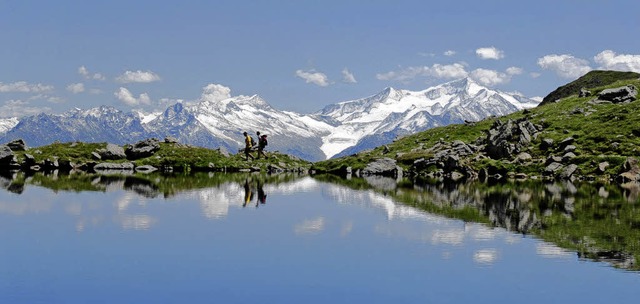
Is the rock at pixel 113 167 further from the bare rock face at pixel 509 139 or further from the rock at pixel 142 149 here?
the bare rock face at pixel 509 139

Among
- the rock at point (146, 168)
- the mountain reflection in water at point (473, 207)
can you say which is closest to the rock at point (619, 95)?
the mountain reflection in water at point (473, 207)

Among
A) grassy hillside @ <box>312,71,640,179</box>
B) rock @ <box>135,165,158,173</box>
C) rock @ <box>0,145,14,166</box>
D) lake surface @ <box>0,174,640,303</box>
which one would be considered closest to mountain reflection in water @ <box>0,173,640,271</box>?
lake surface @ <box>0,174,640,303</box>

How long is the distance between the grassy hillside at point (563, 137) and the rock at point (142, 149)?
30877 mm

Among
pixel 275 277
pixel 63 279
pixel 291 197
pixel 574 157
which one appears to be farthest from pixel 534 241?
pixel 574 157

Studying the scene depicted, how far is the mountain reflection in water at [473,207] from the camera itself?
37031mm

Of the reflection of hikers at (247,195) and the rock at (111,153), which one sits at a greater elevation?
the rock at (111,153)

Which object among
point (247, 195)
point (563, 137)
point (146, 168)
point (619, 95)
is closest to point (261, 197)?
point (247, 195)

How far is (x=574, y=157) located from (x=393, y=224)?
72.0 m

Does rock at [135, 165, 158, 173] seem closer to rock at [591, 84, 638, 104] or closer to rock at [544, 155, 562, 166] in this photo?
rock at [544, 155, 562, 166]

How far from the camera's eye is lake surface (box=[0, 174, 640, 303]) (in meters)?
24.5

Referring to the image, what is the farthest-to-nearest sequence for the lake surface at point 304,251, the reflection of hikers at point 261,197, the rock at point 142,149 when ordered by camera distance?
1. the rock at point 142,149
2. the reflection of hikers at point 261,197
3. the lake surface at point 304,251

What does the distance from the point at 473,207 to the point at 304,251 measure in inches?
1034

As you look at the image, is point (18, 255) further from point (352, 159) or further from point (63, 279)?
point (352, 159)

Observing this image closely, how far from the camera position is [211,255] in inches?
1220
